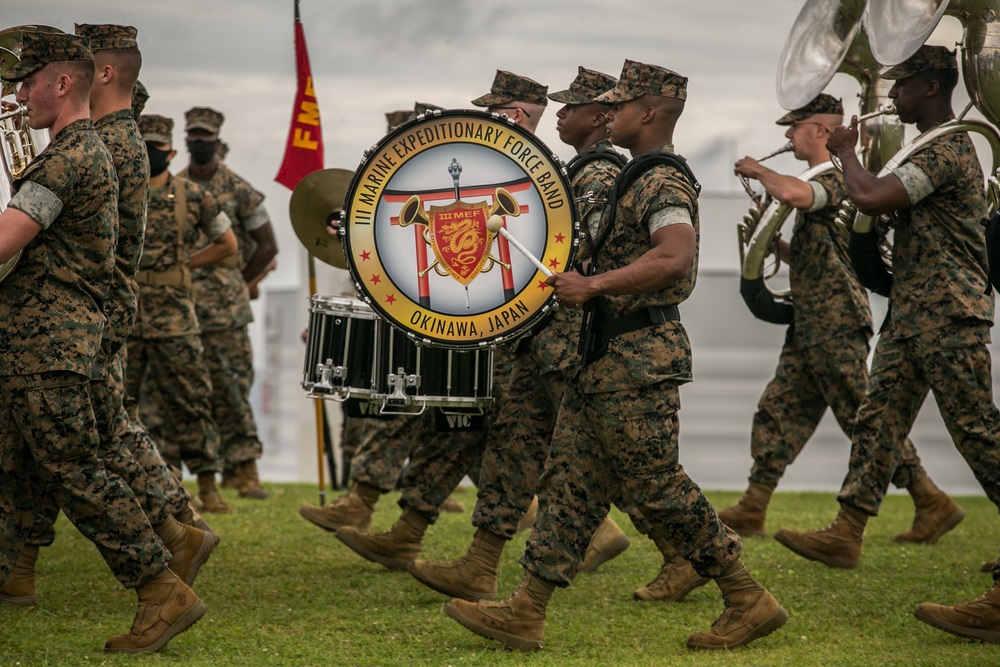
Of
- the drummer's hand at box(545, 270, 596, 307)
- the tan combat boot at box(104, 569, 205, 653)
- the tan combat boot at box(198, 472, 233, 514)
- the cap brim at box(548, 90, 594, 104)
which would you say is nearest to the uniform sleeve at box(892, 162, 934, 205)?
the cap brim at box(548, 90, 594, 104)

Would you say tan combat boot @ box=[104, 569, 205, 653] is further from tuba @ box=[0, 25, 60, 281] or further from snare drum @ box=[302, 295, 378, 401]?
tuba @ box=[0, 25, 60, 281]

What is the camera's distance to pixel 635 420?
14.2 feet

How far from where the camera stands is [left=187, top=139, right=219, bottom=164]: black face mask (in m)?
8.68

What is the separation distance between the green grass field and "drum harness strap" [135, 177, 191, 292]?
59.6 inches

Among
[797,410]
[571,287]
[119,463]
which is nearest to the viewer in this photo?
[571,287]

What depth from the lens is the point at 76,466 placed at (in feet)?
13.9

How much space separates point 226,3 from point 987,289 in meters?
7.20

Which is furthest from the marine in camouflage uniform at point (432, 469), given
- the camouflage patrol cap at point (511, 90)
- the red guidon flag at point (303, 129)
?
the red guidon flag at point (303, 129)

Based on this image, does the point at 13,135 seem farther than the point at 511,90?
No

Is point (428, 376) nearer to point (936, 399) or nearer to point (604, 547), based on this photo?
point (604, 547)

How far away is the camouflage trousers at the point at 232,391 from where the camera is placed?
343 inches

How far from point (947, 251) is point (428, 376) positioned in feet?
7.35

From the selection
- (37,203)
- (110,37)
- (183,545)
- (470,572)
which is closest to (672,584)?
(470,572)

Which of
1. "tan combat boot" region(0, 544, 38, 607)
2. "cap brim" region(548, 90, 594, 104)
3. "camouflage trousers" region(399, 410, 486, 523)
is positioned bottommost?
"tan combat boot" region(0, 544, 38, 607)
